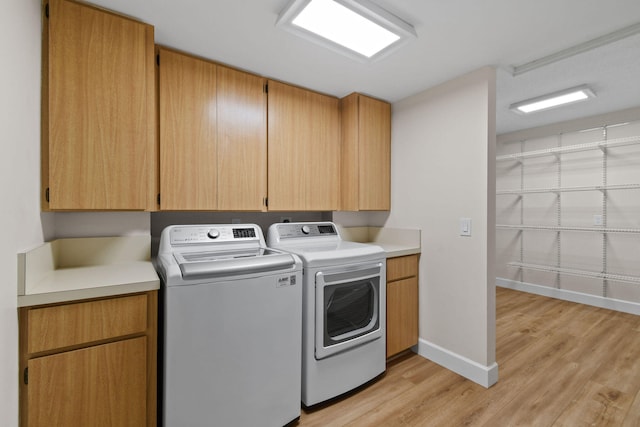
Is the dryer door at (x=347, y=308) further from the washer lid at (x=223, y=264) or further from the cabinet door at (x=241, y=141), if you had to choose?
the cabinet door at (x=241, y=141)

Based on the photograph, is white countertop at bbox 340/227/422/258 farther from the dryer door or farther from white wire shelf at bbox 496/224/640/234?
white wire shelf at bbox 496/224/640/234

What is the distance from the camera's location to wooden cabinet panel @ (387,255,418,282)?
2.28m

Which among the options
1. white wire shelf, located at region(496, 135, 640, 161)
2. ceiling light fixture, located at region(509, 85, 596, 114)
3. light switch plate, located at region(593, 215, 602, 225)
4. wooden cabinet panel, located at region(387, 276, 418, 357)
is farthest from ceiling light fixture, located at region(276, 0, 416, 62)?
light switch plate, located at region(593, 215, 602, 225)

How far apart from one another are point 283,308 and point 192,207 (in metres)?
0.89

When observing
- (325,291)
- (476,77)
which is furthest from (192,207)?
(476,77)

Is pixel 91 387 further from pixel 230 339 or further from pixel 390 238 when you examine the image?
pixel 390 238

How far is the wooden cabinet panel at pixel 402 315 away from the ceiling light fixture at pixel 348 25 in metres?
1.66

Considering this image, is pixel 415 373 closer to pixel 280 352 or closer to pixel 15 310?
pixel 280 352

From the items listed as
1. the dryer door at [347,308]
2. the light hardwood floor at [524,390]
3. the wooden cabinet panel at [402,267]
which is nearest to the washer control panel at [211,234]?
the dryer door at [347,308]

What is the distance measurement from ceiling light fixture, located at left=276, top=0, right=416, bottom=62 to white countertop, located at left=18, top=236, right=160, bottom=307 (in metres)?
1.47

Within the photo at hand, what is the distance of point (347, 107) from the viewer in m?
2.61

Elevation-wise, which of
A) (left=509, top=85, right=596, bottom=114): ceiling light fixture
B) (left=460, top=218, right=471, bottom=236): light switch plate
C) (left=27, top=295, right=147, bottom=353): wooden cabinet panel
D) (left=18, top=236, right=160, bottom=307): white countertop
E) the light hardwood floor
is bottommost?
the light hardwood floor

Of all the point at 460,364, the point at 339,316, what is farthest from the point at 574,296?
the point at 339,316

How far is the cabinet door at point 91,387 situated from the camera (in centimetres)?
115
